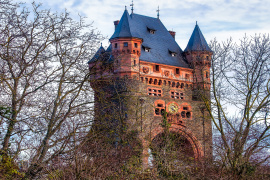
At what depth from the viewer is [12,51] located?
1080 cm

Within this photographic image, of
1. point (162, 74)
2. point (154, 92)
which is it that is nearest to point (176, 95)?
point (162, 74)

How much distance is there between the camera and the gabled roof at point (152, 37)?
110 feet

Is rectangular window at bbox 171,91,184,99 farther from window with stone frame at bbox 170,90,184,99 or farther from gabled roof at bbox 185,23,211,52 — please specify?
gabled roof at bbox 185,23,211,52

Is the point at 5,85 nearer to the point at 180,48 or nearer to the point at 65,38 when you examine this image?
the point at 65,38

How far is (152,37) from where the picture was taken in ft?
121

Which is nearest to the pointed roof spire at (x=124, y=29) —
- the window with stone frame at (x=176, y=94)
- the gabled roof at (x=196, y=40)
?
the gabled roof at (x=196, y=40)

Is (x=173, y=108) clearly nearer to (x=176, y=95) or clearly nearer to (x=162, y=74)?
(x=176, y=95)

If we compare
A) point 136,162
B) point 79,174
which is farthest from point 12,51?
point 136,162

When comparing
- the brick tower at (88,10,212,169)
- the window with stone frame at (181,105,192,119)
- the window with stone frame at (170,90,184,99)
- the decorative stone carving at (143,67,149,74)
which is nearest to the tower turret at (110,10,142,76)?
the brick tower at (88,10,212,169)

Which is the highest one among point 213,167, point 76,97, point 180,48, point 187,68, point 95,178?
point 180,48

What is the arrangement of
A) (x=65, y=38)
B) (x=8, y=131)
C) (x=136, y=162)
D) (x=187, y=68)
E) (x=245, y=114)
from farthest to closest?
1. (x=187, y=68)
2. (x=245, y=114)
3. (x=136, y=162)
4. (x=65, y=38)
5. (x=8, y=131)

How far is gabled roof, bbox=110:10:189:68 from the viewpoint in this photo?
33500mm

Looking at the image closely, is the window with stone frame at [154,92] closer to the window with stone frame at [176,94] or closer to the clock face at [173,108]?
the window with stone frame at [176,94]

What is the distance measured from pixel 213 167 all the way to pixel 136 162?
8.63 feet
